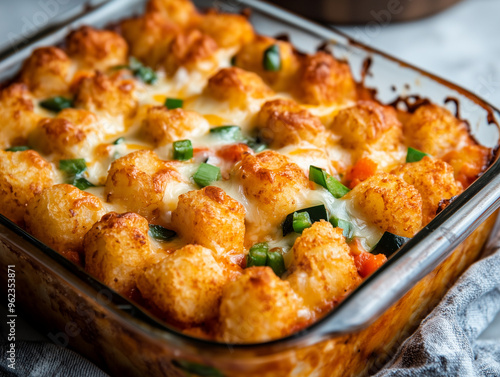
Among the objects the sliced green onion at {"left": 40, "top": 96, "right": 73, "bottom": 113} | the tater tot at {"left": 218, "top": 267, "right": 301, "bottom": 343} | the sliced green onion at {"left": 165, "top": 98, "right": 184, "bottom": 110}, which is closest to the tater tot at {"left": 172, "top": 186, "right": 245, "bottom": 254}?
the tater tot at {"left": 218, "top": 267, "right": 301, "bottom": 343}

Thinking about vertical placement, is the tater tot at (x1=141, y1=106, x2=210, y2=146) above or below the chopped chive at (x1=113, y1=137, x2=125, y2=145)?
above

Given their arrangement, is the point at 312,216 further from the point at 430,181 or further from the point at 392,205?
the point at 430,181

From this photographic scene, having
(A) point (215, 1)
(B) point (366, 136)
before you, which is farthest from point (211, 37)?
(B) point (366, 136)

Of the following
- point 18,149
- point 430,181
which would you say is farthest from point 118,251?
point 430,181

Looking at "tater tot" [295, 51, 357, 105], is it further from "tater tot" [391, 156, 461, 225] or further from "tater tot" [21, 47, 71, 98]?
"tater tot" [21, 47, 71, 98]

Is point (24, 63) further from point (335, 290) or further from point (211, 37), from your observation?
point (335, 290)

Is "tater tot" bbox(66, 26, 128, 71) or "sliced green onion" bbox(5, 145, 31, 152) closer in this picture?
"sliced green onion" bbox(5, 145, 31, 152)

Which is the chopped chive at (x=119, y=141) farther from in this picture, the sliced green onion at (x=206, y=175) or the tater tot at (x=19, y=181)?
the sliced green onion at (x=206, y=175)
